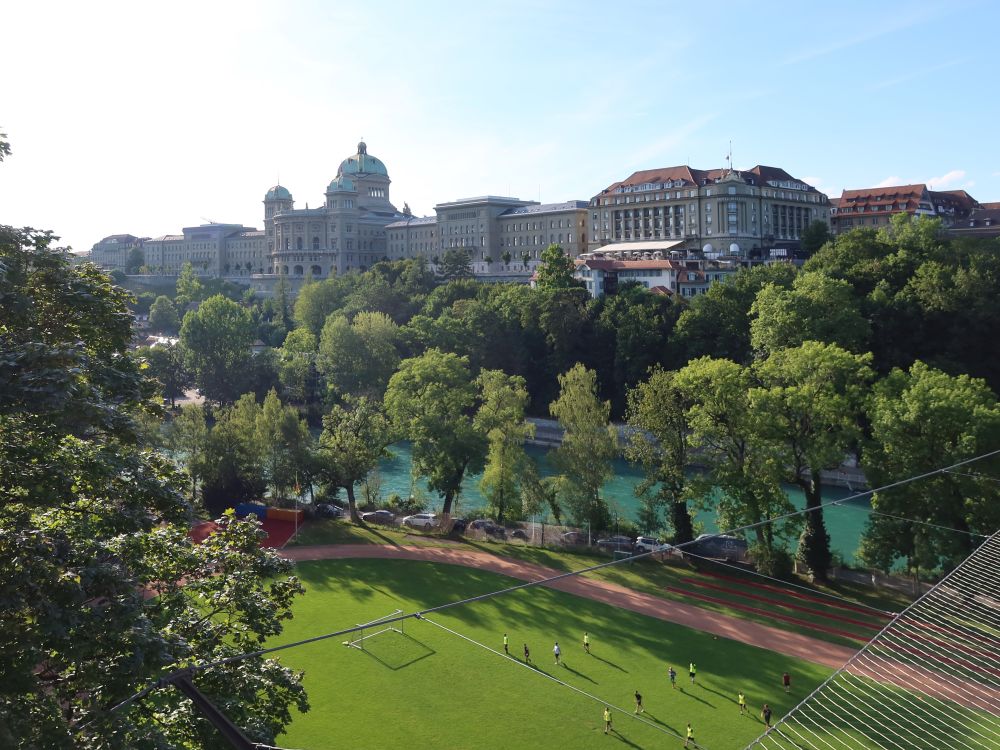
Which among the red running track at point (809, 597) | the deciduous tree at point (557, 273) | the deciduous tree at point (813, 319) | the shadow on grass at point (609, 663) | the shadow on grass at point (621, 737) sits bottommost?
the shadow on grass at point (621, 737)

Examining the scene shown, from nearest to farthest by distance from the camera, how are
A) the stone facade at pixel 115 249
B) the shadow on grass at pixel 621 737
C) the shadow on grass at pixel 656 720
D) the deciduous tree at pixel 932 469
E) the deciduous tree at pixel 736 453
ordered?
the shadow on grass at pixel 621 737 → the shadow on grass at pixel 656 720 → the deciduous tree at pixel 932 469 → the deciduous tree at pixel 736 453 → the stone facade at pixel 115 249

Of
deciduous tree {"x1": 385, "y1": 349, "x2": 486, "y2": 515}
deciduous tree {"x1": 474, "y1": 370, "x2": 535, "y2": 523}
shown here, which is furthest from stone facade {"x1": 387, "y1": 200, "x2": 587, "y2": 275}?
deciduous tree {"x1": 474, "y1": 370, "x2": 535, "y2": 523}

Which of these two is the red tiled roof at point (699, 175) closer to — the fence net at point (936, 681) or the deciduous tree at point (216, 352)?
the deciduous tree at point (216, 352)

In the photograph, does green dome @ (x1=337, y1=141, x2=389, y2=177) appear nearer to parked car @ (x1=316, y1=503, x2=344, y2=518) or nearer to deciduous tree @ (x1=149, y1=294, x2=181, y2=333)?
deciduous tree @ (x1=149, y1=294, x2=181, y2=333)

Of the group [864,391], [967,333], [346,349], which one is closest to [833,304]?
[967,333]

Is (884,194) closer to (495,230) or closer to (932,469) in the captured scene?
(495,230)

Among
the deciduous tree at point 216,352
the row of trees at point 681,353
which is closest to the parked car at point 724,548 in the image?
the row of trees at point 681,353

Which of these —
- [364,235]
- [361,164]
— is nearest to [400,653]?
[364,235]
